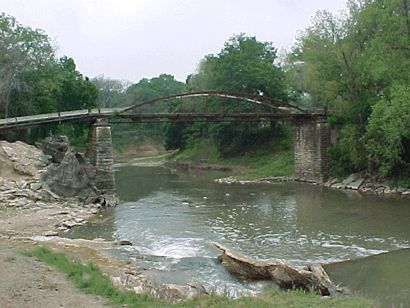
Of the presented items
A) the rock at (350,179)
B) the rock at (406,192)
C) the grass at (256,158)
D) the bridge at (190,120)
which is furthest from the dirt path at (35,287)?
the grass at (256,158)

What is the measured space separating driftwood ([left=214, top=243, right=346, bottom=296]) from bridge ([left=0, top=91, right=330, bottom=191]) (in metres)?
22.3

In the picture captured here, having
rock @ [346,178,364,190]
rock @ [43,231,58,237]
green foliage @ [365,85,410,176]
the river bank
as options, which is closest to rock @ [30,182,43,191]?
the river bank

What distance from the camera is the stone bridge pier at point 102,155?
37.9 metres

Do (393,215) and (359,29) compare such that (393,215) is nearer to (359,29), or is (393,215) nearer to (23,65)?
(359,29)

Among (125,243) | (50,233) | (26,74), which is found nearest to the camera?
(125,243)

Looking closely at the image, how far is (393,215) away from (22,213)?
18.6 m

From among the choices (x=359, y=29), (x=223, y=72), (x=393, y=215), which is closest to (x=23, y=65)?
(x=223, y=72)

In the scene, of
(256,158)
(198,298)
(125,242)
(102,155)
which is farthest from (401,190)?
(198,298)

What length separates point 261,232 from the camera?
24.3 m

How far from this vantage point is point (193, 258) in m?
19.3

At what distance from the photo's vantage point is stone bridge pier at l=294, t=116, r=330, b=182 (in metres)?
45.7

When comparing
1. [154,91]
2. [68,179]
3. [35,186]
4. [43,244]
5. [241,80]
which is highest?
[154,91]

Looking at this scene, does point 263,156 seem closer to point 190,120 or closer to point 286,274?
point 190,120

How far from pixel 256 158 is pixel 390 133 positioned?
27088 mm
